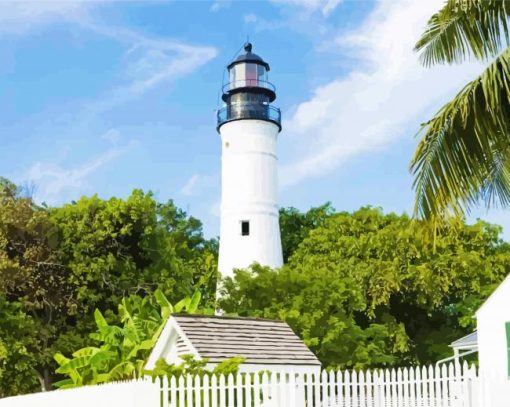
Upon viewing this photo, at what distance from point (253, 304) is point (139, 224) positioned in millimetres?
6587

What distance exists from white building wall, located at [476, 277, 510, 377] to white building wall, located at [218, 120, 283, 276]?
17553 mm

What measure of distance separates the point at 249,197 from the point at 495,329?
730 inches

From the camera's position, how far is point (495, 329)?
75.4 ft

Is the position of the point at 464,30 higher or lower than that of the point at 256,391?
higher

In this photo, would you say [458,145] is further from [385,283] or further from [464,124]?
[385,283]

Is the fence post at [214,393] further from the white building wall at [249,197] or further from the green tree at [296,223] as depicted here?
the green tree at [296,223]

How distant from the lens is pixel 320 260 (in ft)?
140

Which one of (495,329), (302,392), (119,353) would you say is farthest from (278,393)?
(119,353)

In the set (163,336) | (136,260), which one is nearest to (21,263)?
(136,260)

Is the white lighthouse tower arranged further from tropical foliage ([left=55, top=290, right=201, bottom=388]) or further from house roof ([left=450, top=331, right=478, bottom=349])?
house roof ([left=450, top=331, right=478, bottom=349])

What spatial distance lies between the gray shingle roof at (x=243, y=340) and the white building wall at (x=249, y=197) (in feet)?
56.9

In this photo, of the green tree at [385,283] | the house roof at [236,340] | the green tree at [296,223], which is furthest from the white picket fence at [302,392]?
the green tree at [296,223]

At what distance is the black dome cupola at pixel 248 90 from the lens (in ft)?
131

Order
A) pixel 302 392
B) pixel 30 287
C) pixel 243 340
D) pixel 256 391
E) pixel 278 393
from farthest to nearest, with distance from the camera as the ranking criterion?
1. pixel 30 287
2. pixel 243 340
3. pixel 302 392
4. pixel 278 393
5. pixel 256 391
